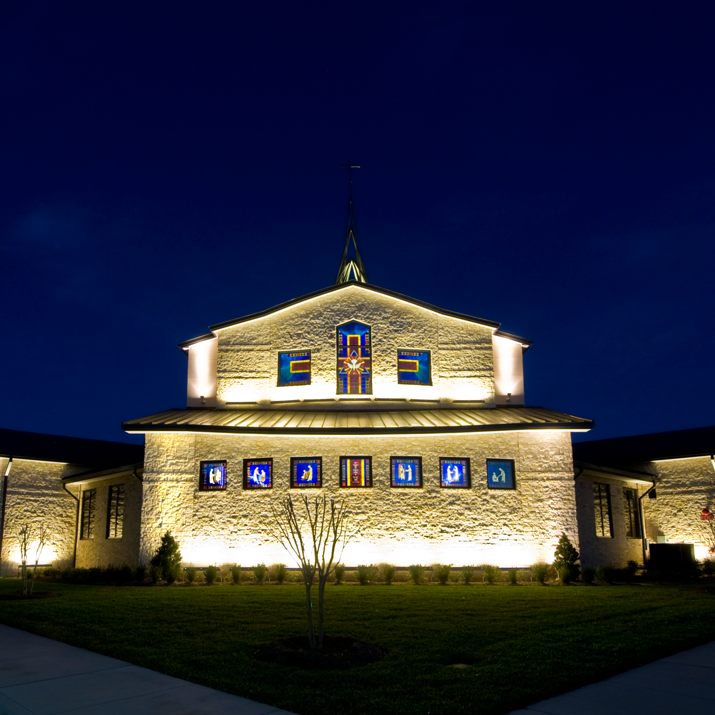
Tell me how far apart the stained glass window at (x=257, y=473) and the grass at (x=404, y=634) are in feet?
14.7

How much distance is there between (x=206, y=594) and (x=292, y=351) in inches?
405

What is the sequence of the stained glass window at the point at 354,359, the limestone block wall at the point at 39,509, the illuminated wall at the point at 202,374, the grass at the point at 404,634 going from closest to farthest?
the grass at the point at 404,634 < the stained glass window at the point at 354,359 < the illuminated wall at the point at 202,374 < the limestone block wall at the point at 39,509

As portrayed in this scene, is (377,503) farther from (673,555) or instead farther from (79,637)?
(79,637)

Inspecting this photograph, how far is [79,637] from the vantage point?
33.4 ft

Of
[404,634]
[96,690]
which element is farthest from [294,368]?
[96,690]

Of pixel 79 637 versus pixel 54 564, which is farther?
pixel 54 564

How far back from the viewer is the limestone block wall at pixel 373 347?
24109mm

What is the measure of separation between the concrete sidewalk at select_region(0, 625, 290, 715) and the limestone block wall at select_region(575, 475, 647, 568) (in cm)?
1769

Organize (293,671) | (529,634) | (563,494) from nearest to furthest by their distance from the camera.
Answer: (293,671)
(529,634)
(563,494)

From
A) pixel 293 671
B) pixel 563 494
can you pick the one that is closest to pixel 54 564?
pixel 563 494

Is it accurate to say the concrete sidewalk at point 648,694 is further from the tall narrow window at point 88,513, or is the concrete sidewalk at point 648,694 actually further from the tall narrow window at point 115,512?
the tall narrow window at point 88,513

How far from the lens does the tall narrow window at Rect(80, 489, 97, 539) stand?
26031 mm

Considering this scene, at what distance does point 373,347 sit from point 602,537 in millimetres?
10441

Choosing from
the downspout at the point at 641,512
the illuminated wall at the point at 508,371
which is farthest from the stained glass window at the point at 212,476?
the downspout at the point at 641,512
